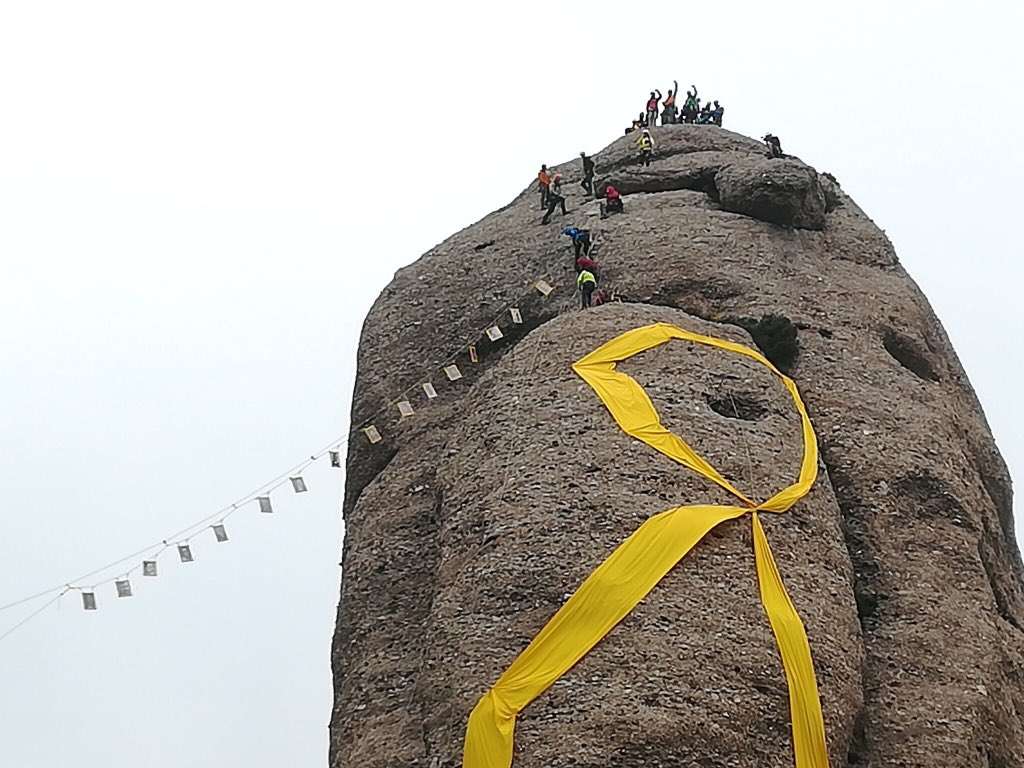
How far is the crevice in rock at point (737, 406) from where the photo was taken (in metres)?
20.8

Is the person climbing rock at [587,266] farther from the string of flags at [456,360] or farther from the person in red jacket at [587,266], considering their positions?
the string of flags at [456,360]

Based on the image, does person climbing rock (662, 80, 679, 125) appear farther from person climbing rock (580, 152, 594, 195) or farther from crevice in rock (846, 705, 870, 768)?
crevice in rock (846, 705, 870, 768)

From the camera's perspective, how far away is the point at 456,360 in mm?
25703

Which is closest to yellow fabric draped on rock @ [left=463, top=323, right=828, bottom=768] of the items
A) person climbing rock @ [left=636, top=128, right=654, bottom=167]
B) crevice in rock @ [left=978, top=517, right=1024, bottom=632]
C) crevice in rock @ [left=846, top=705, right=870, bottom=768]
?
crevice in rock @ [left=846, top=705, right=870, bottom=768]

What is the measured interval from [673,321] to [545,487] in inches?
187

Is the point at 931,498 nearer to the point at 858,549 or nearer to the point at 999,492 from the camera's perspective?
the point at 858,549

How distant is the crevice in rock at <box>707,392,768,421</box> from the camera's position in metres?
20.8

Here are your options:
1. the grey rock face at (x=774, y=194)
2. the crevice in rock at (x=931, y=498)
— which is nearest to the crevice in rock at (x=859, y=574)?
the crevice in rock at (x=931, y=498)

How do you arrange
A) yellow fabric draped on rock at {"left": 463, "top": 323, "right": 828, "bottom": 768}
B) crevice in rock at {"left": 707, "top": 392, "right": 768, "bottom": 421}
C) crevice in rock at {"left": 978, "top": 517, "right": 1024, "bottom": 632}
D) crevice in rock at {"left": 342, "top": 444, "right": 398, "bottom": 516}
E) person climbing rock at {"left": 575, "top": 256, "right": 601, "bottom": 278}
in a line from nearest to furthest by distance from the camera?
yellow fabric draped on rock at {"left": 463, "top": 323, "right": 828, "bottom": 768}
crevice in rock at {"left": 707, "top": 392, "right": 768, "bottom": 421}
crevice in rock at {"left": 978, "top": 517, "right": 1024, "bottom": 632}
crevice in rock at {"left": 342, "top": 444, "right": 398, "bottom": 516}
person climbing rock at {"left": 575, "top": 256, "right": 601, "bottom": 278}

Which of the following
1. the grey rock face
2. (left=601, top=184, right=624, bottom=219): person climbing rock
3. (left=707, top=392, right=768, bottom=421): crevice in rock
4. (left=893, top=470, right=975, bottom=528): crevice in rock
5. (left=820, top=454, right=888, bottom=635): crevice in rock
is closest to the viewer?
(left=820, top=454, right=888, bottom=635): crevice in rock

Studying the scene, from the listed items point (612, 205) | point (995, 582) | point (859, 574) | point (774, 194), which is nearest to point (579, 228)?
point (612, 205)

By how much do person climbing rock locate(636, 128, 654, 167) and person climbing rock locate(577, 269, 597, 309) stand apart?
651 cm

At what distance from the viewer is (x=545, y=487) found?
62.7 ft

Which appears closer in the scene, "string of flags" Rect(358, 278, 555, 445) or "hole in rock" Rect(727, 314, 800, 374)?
"hole in rock" Rect(727, 314, 800, 374)
